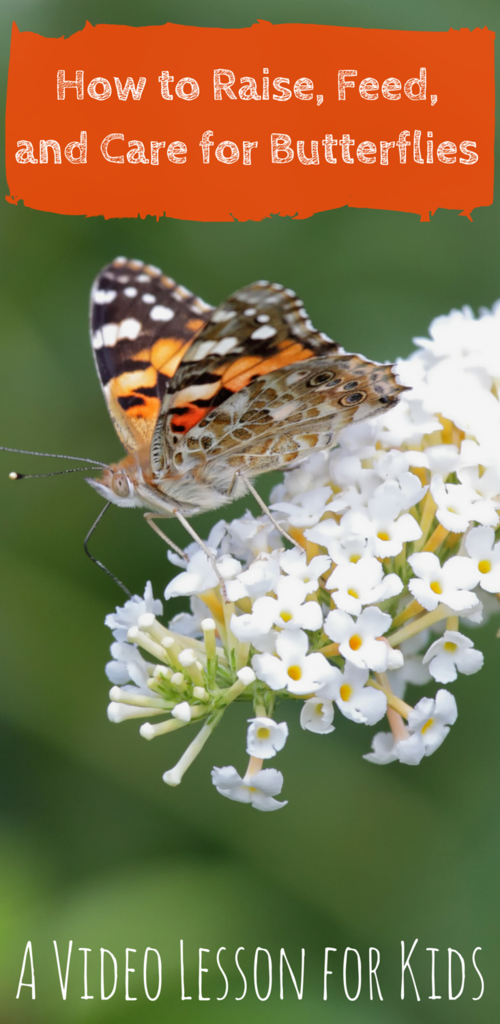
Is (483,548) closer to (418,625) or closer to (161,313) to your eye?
(418,625)

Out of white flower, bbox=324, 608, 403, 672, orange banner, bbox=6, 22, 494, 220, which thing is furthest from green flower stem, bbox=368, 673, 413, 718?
orange banner, bbox=6, 22, 494, 220

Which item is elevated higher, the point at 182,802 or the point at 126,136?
the point at 126,136

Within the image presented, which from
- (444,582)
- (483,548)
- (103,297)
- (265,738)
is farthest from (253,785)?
(103,297)

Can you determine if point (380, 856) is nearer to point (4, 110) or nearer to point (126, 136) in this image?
point (126, 136)

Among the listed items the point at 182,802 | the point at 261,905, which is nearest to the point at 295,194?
the point at 182,802

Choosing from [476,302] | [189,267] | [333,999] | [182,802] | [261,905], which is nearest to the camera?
[333,999]
